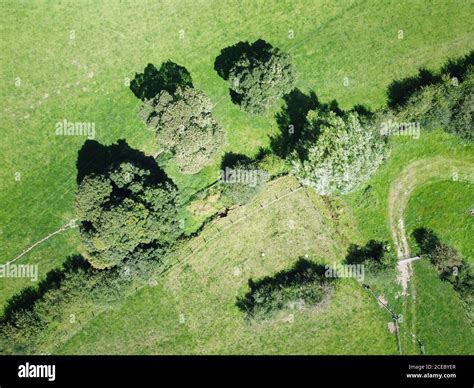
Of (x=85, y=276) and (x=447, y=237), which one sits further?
(x=447, y=237)

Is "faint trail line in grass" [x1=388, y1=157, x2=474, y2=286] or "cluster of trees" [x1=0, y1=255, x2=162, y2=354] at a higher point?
"faint trail line in grass" [x1=388, y1=157, x2=474, y2=286]

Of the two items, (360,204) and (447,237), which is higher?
(360,204)

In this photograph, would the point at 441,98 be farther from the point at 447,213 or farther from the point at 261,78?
the point at 261,78

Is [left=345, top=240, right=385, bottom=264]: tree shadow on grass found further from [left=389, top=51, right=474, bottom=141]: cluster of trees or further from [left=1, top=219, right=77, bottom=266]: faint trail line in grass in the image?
[left=1, top=219, right=77, bottom=266]: faint trail line in grass

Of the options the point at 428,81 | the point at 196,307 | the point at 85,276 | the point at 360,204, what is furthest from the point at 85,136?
the point at 428,81

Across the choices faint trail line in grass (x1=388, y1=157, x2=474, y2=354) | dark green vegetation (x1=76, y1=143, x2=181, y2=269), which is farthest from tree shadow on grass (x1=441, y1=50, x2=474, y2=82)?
dark green vegetation (x1=76, y1=143, x2=181, y2=269)

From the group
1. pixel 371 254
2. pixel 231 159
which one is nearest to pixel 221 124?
pixel 231 159

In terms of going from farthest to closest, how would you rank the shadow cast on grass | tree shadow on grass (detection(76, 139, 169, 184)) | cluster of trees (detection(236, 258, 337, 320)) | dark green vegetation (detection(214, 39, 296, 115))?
the shadow cast on grass, tree shadow on grass (detection(76, 139, 169, 184)), cluster of trees (detection(236, 258, 337, 320)), dark green vegetation (detection(214, 39, 296, 115))

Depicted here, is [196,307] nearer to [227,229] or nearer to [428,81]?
[227,229]
